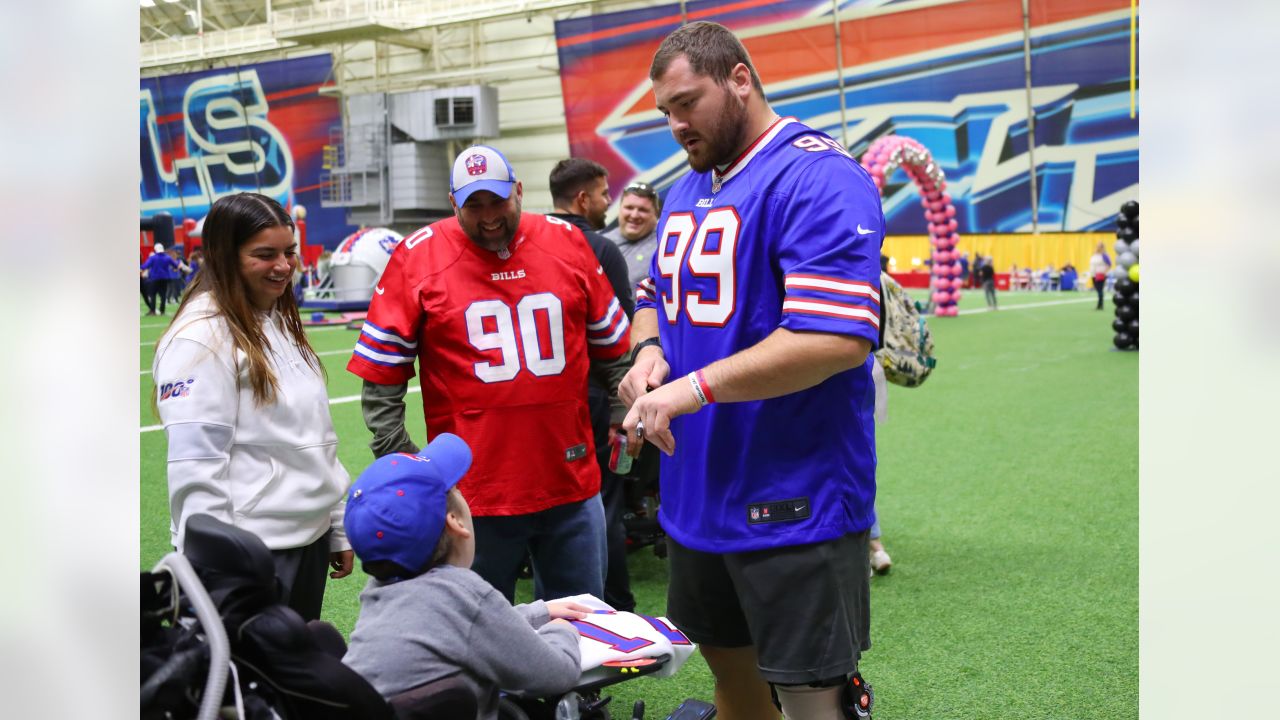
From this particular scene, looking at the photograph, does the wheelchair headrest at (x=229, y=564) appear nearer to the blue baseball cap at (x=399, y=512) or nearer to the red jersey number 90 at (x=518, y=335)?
the blue baseball cap at (x=399, y=512)

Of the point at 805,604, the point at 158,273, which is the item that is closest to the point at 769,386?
the point at 805,604

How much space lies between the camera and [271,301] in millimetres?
2949

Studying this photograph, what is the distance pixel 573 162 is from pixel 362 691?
3.78 metres

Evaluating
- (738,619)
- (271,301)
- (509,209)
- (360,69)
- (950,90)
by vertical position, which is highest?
(360,69)

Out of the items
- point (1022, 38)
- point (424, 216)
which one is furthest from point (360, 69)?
point (1022, 38)

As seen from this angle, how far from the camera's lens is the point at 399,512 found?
212 cm

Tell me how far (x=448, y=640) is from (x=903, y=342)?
3.19 m

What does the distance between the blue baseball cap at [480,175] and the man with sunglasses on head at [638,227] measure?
2215 millimetres

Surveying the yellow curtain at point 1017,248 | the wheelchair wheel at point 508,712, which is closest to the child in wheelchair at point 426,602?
the wheelchair wheel at point 508,712

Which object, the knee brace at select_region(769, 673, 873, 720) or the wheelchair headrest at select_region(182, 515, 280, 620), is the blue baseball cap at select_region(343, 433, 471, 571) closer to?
the wheelchair headrest at select_region(182, 515, 280, 620)

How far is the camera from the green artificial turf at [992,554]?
12.8ft

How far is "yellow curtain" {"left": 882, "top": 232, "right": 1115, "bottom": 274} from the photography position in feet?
108

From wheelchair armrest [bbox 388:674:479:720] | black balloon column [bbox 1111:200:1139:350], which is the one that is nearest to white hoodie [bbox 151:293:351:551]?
wheelchair armrest [bbox 388:674:479:720]
